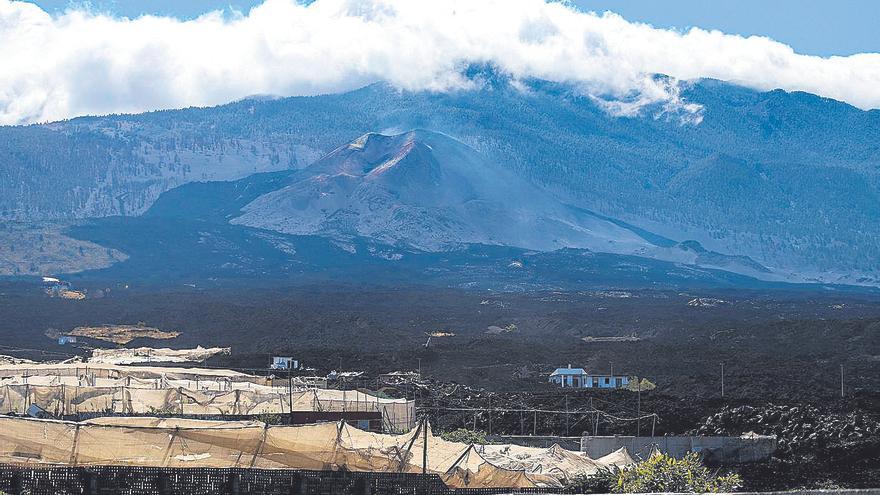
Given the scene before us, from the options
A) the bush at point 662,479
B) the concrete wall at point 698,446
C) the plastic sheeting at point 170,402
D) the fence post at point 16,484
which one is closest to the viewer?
the fence post at point 16,484

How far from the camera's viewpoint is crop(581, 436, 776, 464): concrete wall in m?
41.5

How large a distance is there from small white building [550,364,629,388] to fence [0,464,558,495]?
60.3 metres

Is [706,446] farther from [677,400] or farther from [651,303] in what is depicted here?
[651,303]

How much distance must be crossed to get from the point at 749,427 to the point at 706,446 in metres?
6.51

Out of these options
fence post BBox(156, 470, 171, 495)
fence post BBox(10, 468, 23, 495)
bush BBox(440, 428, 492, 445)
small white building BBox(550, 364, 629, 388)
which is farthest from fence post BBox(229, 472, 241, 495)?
small white building BBox(550, 364, 629, 388)

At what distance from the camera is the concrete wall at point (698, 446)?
41469 mm

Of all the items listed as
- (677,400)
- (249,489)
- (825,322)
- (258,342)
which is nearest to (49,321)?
(258,342)

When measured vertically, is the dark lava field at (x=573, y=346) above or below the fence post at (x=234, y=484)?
below

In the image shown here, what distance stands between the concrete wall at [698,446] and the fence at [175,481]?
69.3 feet

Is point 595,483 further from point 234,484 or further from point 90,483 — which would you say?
point 90,483

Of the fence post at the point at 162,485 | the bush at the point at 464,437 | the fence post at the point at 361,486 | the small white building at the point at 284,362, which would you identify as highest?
the fence post at the point at 162,485

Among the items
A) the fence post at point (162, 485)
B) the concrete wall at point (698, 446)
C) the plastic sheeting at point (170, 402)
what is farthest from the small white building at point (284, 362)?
the fence post at point (162, 485)

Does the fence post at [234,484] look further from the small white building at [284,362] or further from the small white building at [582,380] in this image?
the small white building at [284,362]

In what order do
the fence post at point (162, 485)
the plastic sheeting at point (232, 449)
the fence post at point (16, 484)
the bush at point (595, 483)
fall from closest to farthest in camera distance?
the fence post at point (16, 484) < the fence post at point (162, 485) < the plastic sheeting at point (232, 449) < the bush at point (595, 483)
